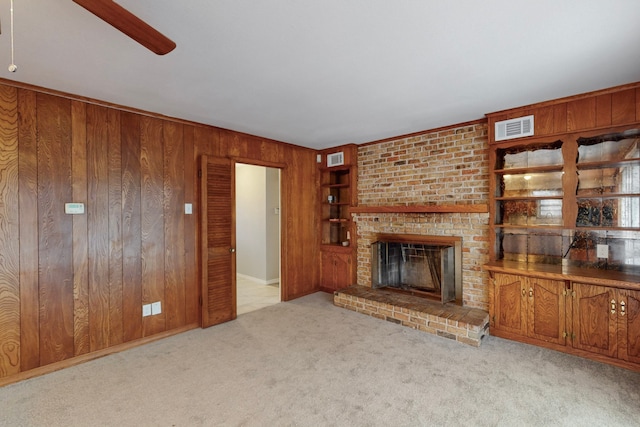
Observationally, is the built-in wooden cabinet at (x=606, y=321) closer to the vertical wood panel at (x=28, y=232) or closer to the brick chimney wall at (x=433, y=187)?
the brick chimney wall at (x=433, y=187)

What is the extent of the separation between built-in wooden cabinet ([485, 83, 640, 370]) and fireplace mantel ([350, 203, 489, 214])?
6.4 inches

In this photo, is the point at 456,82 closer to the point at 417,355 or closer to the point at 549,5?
the point at 549,5

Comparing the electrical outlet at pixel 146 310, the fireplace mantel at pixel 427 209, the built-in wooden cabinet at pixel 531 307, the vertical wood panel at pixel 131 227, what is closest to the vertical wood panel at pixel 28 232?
the vertical wood panel at pixel 131 227

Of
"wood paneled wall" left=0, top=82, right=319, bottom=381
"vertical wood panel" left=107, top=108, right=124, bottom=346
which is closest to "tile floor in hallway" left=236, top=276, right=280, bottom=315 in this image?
"wood paneled wall" left=0, top=82, right=319, bottom=381

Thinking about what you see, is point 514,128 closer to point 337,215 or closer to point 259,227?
point 337,215

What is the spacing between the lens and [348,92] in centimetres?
268

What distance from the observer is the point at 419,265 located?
13.6 feet

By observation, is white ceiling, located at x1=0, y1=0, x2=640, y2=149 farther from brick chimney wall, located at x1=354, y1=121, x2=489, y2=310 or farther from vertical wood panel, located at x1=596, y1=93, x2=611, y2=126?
brick chimney wall, located at x1=354, y1=121, x2=489, y2=310

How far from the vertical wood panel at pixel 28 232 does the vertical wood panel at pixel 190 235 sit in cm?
128

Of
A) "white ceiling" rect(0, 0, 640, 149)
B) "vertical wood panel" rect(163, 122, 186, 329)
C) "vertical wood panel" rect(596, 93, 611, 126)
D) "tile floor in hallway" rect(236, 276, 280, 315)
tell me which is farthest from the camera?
"tile floor in hallway" rect(236, 276, 280, 315)

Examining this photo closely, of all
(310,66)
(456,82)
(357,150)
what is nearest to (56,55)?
(310,66)

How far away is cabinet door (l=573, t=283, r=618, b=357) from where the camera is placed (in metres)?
2.60

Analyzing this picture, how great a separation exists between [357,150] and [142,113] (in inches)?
118

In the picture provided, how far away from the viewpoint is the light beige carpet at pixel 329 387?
1.99 metres
